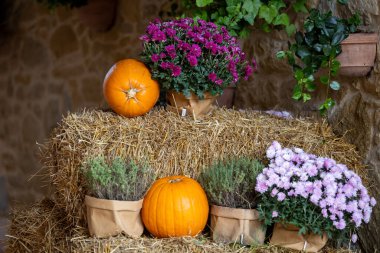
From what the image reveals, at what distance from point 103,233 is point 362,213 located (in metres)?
1.07

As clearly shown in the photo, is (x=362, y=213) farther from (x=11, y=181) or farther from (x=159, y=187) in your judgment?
(x=11, y=181)

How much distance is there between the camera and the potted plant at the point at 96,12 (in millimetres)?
4953

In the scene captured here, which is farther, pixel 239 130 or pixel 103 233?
pixel 239 130

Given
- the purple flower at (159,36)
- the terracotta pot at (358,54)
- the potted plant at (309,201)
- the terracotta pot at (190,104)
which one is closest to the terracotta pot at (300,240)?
the potted plant at (309,201)

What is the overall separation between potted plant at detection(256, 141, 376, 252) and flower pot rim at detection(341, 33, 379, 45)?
2.08 feet

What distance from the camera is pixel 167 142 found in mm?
2588

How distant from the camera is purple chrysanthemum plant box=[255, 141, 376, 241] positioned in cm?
223

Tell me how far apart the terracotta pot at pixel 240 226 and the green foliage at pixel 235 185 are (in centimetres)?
4

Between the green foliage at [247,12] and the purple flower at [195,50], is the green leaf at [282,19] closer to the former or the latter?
the green foliage at [247,12]

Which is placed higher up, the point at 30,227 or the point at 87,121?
the point at 87,121

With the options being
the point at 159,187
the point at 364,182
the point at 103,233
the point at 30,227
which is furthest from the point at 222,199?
the point at 30,227

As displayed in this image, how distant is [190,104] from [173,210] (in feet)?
2.03

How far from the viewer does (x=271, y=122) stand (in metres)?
2.80

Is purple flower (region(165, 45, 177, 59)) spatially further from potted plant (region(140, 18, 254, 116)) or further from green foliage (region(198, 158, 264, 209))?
green foliage (region(198, 158, 264, 209))
